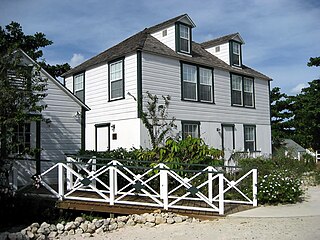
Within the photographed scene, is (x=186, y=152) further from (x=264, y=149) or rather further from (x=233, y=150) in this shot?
(x=264, y=149)

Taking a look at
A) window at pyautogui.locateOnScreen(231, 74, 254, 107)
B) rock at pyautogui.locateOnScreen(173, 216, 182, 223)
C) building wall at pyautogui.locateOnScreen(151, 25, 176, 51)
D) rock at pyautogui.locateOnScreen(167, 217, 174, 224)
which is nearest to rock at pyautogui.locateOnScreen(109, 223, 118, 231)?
rock at pyautogui.locateOnScreen(167, 217, 174, 224)

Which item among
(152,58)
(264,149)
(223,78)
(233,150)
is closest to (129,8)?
(152,58)

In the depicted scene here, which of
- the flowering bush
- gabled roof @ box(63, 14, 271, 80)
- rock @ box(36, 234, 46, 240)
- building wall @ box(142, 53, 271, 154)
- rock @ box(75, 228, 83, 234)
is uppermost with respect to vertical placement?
gabled roof @ box(63, 14, 271, 80)

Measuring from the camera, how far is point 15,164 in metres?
12.3

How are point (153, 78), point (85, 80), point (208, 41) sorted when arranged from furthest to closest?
point (208, 41) → point (85, 80) → point (153, 78)

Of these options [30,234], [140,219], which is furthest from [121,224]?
[30,234]

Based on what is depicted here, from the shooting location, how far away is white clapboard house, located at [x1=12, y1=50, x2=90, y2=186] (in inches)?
508

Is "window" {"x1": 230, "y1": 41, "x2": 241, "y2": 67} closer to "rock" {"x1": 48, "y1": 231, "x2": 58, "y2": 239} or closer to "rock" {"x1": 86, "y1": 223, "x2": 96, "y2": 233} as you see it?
"rock" {"x1": 86, "y1": 223, "x2": 96, "y2": 233}

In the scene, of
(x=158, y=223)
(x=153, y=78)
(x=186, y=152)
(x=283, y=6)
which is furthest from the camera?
(x=153, y=78)

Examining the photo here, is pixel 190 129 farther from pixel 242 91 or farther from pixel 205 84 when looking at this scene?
pixel 242 91

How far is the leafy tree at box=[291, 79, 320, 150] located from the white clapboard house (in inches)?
812

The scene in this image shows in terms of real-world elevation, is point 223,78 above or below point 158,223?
above

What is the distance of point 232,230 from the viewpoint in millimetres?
7707

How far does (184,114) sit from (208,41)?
7.12 meters
